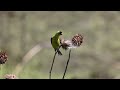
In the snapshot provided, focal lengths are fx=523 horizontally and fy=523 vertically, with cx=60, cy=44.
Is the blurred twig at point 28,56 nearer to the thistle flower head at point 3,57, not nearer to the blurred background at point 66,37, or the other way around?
the blurred background at point 66,37

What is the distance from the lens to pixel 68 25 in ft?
19.1

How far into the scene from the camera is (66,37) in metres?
5.44

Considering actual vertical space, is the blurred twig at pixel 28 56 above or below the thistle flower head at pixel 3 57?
below

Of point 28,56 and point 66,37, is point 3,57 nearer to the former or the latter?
point 28,56

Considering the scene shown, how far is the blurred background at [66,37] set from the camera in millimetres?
5219

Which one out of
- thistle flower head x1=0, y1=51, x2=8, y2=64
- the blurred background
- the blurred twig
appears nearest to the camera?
thistle flower head x1=0, y1=51, x2=8, y2=64

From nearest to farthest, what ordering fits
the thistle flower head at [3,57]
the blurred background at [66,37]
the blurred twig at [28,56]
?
the thistle flower head at [3,57], the blurred twig at [28,56], the blurred background at [66,37]

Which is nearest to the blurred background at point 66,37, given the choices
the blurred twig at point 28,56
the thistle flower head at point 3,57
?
the blurred twig at point 28,56

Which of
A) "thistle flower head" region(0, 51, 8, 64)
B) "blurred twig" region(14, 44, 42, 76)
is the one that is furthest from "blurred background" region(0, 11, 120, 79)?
"thistle flower head" region(0, 51, 8, 64)

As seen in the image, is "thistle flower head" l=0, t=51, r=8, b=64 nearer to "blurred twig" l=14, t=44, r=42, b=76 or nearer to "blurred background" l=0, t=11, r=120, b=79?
"blurred twig" l=14, t=44, r=42, b=76

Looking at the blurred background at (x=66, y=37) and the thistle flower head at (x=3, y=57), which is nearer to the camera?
the thistle flower head at (x=3, y=57)

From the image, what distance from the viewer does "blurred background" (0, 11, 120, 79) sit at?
5.22m
